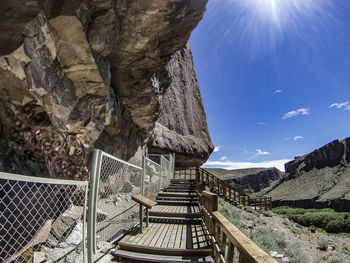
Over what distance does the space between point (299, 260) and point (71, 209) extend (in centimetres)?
677

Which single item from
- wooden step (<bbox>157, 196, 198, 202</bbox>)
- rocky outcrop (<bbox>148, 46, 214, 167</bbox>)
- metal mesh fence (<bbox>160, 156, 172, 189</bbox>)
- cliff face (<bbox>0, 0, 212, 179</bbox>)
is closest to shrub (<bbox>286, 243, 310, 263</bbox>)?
wooden step (<bbox>157, 196, 198, 202</bbox>)

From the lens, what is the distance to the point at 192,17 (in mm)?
9367

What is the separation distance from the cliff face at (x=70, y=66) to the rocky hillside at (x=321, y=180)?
39.8 metres

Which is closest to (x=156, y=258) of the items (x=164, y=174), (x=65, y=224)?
(x=65, y=224)

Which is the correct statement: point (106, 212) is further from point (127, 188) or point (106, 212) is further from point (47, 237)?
point (127, 188)

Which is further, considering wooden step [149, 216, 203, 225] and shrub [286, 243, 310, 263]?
shrub [286, 243, 310, 263]

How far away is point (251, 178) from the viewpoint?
76188mm

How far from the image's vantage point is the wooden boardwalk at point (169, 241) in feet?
13.1

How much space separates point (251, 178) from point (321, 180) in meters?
A: 28.2

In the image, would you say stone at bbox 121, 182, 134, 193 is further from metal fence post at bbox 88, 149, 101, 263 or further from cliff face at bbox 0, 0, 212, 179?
metal fence post at bbox 88, 149, 101, 263

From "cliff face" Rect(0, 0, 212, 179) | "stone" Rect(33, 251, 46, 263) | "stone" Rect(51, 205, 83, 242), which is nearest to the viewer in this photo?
"stone" Rect(33, 251, 46, 263)

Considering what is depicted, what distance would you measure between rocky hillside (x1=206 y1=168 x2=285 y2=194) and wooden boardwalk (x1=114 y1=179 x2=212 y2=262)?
63.6m

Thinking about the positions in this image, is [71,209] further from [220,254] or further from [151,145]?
[151,145]

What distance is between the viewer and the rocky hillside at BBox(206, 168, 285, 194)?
70.5 metres
